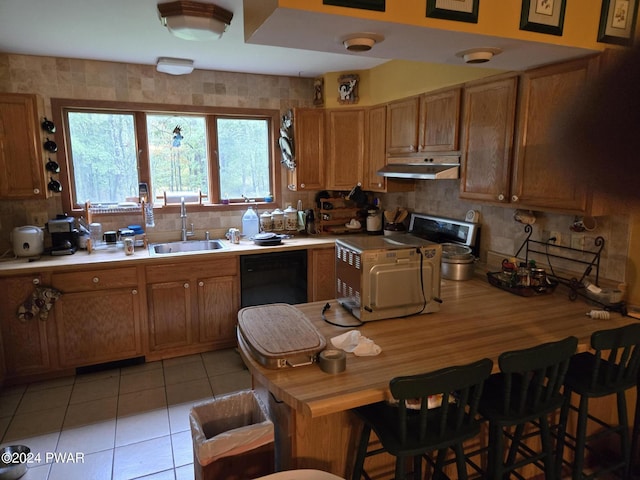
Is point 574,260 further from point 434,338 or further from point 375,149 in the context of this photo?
point 375,149

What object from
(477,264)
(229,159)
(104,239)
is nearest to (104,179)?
(104,239)

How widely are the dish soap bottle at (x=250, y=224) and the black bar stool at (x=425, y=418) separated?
2609mm

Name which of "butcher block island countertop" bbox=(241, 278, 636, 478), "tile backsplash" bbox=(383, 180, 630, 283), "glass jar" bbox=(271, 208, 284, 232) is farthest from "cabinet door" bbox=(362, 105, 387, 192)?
"butcher block island countertop" bbox=(241, 278, 636, 478)

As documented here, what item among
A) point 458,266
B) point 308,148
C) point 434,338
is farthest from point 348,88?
point 434,338

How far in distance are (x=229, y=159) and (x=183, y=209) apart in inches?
26.3

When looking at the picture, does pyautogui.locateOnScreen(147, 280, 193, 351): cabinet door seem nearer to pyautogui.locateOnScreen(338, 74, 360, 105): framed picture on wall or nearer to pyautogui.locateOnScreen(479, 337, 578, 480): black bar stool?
pyautogui.locateOnScreen(338, 74, 360, 105): framed picture on wall

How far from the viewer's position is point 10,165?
2.89m

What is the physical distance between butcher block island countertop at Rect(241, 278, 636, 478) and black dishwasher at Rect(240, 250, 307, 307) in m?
1.36

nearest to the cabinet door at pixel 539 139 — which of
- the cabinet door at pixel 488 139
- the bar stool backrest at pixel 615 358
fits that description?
the cabinet door at pixel 488 139

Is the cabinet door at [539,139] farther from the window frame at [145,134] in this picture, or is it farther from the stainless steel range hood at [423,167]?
the window frame at [145,134]

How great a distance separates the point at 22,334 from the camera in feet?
9.32

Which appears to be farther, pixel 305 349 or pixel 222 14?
pixel 222 14

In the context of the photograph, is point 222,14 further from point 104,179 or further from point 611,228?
point 611,228

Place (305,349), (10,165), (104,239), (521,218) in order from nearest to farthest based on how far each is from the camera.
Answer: (305,349) < (521,218) < (10,165) < (104,239)
